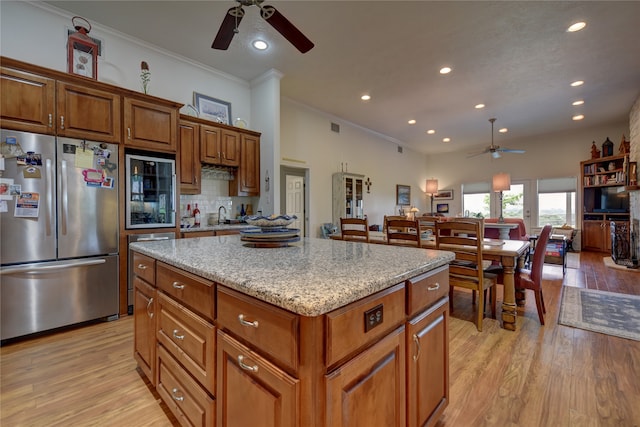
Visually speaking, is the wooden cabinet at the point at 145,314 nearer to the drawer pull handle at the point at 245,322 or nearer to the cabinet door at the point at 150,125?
the drawer pull handle at the point at 245,322

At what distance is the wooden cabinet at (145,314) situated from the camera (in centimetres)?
154

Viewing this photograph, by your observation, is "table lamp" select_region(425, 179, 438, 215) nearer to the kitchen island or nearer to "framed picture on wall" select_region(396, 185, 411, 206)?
"framed picture on wall" select_region(396, 185, 411, 206)

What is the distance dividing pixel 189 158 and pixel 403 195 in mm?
6581

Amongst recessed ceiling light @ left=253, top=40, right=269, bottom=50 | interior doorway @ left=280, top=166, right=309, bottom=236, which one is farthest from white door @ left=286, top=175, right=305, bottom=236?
recessed ceiling light @ left=253, top=40, right=269, bottom=50

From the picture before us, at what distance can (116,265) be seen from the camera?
2.74 meters

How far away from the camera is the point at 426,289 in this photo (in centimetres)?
119

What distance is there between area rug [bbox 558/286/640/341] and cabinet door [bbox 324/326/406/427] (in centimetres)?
265

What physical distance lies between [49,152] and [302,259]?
2.60m

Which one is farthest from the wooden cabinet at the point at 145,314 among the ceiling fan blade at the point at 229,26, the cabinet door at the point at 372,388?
the ceiling fan blade at the point at 229,26

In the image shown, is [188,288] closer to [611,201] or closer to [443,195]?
[611,201]

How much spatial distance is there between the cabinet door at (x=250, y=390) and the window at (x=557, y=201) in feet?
30.5

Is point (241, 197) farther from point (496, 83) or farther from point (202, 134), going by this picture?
point (496, 83)

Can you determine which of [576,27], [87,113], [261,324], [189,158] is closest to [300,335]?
[261,324]

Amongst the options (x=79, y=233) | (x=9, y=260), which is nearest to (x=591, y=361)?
(x=79, y=233)
